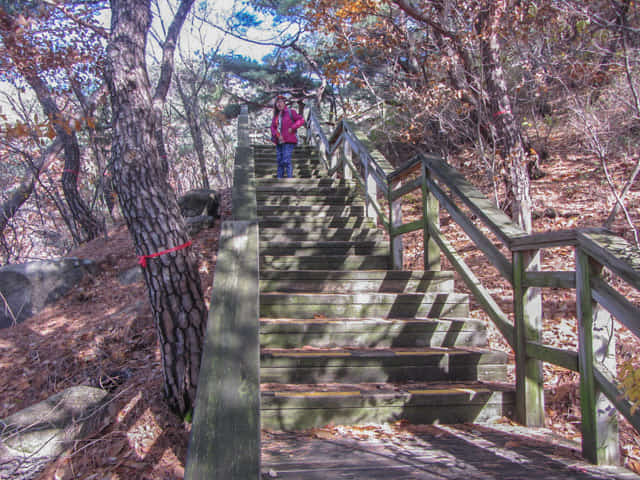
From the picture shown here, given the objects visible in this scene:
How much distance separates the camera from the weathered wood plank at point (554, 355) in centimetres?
237

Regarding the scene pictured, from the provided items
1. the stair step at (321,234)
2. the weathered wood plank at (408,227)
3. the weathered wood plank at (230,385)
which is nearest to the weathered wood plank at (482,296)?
the weathered wood plank at (408,227)

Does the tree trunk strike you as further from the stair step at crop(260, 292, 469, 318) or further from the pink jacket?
the pink jacket

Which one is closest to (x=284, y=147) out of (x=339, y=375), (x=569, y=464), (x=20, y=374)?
(x=20, y=374)

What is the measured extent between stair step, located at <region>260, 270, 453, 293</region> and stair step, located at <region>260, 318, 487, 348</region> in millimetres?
671

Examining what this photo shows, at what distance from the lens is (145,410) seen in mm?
3861

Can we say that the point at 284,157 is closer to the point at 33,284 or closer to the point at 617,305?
the point at 33,284

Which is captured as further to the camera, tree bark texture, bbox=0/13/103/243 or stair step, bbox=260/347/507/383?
tree bark texture, bbox=0/13/103/243

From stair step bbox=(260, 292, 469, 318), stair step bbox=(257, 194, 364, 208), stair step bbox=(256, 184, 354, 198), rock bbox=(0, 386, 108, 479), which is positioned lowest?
rock bbox=(0, 386, 108, 479)

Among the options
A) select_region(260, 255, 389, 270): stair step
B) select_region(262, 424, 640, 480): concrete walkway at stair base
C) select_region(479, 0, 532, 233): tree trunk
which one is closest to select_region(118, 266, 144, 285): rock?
select_region(260, 255, 389, 270): stair step

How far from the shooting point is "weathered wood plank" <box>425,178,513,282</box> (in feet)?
9.93

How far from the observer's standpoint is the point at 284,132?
796cm

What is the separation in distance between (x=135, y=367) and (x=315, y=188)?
3541mm

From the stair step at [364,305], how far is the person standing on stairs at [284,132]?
471cm

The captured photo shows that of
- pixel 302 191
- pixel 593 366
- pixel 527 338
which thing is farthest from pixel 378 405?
pixel 302 191
